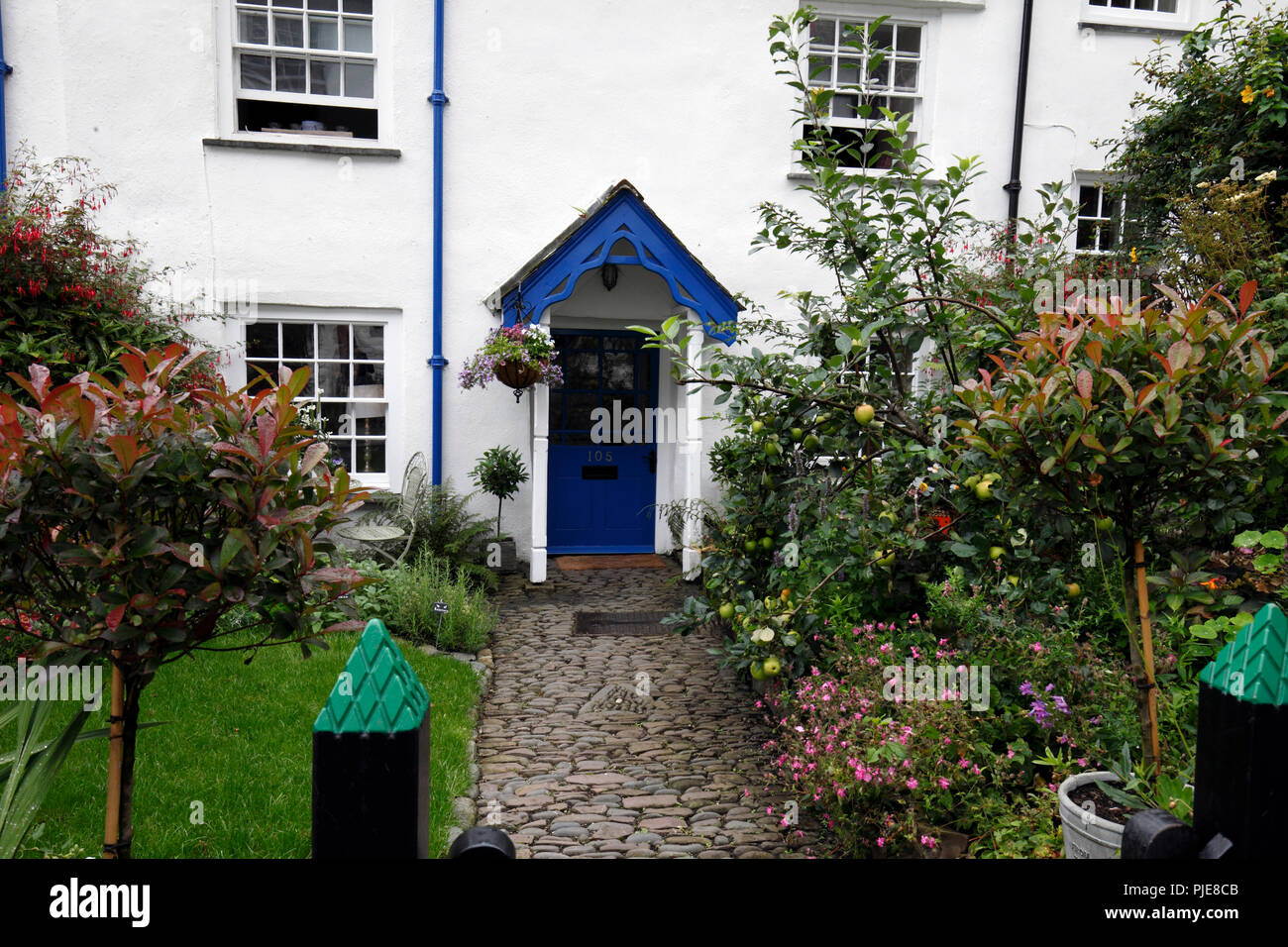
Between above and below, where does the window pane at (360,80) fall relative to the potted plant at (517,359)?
above

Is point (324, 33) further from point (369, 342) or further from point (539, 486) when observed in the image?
point (539, 486)

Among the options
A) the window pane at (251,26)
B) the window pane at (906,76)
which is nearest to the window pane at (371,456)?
the window pane at (251,26)

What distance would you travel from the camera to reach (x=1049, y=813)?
3.55 m

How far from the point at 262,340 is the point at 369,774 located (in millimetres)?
9012

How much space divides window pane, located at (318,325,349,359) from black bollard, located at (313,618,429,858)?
349 inches

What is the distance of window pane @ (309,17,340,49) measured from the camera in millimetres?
9117

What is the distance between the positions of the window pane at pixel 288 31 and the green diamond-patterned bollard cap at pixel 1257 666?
9.96 m

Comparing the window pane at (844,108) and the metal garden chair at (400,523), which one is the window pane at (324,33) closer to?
the metal garden chair at (400,523)

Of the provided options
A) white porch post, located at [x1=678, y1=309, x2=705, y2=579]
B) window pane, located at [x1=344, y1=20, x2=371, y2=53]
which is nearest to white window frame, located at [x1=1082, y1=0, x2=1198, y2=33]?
white porch post, located at [x1=678, y1=309, x2=705, y2=579]

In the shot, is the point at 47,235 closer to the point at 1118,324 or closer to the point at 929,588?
the point at 929,588

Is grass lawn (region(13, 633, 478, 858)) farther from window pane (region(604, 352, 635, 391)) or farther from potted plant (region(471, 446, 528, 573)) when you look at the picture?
window pane (region(604, 352, 635, 391))

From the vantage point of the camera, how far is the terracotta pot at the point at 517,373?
8.58 meters

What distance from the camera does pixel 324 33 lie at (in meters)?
9.16
